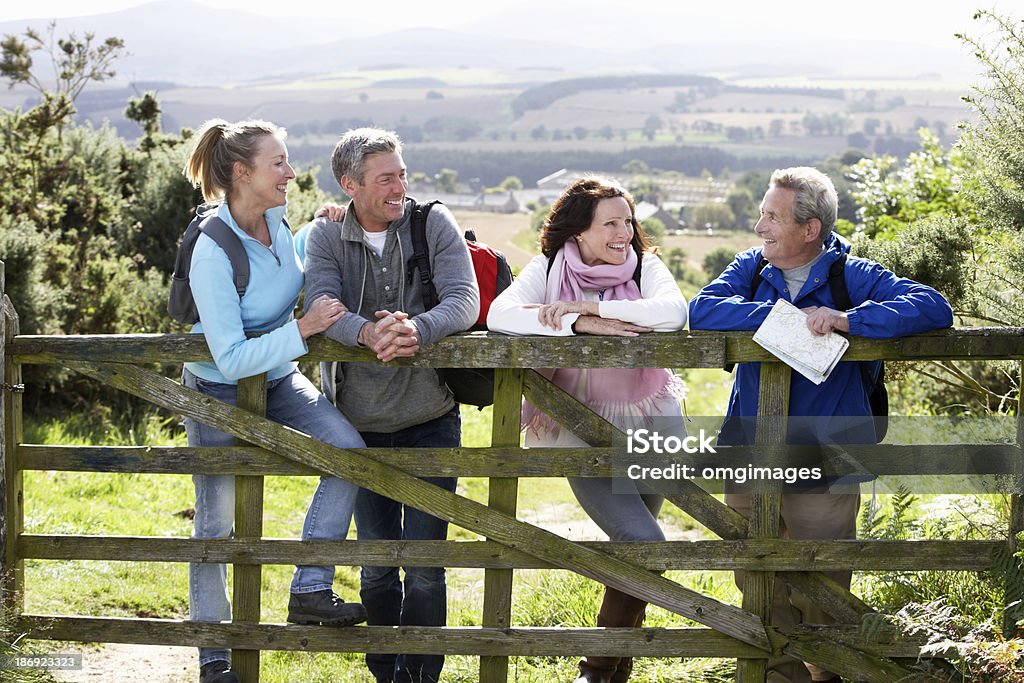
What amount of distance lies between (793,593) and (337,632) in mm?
1809

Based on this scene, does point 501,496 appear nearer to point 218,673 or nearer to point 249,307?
point 249,307

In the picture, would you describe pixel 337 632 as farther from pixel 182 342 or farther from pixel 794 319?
pixel 794 319

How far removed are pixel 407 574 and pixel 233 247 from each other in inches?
58.4

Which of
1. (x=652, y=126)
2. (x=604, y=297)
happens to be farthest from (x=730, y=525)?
(x=652, y=126)

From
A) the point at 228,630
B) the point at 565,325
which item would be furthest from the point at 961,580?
the point at 228,630

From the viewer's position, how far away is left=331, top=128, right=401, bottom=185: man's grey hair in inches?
160

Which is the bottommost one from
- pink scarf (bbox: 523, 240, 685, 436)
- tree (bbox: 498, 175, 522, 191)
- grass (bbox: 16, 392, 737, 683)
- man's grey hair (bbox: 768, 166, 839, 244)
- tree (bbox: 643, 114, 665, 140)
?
tree (bbox: 498, 175, 522, 191)

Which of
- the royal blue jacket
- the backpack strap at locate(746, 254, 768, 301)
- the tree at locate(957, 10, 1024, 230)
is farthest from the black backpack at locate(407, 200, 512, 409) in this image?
the tree at locate(957, 10, 1024, 230)

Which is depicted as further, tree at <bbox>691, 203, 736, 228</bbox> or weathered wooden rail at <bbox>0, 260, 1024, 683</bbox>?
tree at <bbox>691, 203, 736, 228</bbox>

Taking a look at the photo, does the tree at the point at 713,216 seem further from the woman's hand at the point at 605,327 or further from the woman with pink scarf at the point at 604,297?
the woman's hand at the point at 605,327

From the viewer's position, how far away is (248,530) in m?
4.16

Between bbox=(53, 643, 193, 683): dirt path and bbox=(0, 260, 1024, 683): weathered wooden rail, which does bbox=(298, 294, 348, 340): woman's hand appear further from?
bbox=(53, 643, 193, 683): dirt path

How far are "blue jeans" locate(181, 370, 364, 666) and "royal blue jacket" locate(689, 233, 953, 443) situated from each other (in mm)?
1436

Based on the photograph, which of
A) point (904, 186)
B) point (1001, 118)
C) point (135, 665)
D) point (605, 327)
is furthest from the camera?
point (904, 186)
